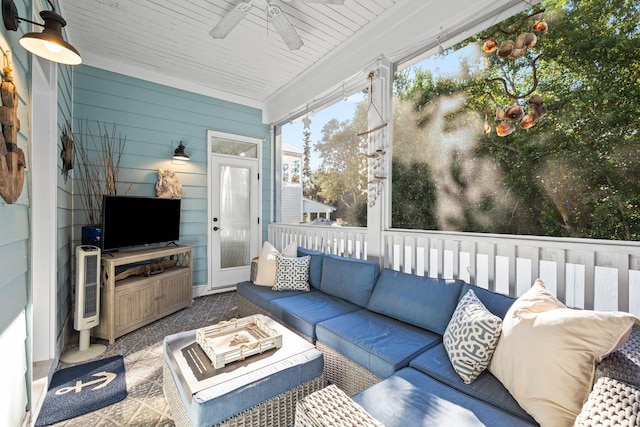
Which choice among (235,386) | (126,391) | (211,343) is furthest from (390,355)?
(126,391)

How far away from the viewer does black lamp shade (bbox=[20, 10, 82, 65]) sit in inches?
55.0

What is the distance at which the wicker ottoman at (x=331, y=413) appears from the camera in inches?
39.7

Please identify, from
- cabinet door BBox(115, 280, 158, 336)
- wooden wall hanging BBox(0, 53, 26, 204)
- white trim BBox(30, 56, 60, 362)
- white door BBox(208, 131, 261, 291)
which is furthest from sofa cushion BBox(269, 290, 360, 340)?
white door BBox(208, 131, 261, 291)

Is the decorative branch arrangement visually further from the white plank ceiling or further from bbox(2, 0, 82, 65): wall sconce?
bbox(2, 0, 82, 65): wall sconce

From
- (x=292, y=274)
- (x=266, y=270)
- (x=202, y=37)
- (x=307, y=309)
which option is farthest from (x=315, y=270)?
(x=202, y=37)

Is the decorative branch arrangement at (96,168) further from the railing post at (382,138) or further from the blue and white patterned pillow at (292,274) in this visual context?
the railing post at (382,138)

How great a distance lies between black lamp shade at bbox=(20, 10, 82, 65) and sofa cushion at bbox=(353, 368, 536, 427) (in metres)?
2.28

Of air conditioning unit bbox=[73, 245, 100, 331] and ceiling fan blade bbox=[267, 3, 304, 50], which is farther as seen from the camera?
air conditioning unit bbox=[73, 245, 100, 331]

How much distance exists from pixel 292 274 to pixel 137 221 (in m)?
1.84

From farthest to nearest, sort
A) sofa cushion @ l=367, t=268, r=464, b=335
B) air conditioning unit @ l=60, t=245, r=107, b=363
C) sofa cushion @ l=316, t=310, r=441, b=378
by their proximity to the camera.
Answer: air conditioning unit @ l=60, t=245, r=107, b=363 → sofa cushion @ l=367, t=268, r=464, b=335 → sofa cushion @ l=316, t=310, r=441, b=378

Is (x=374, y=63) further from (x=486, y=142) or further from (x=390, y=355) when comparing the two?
(x=390, y=355)

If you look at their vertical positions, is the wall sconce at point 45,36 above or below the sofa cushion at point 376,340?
above

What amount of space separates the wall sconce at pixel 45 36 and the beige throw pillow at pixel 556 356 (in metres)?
2.65

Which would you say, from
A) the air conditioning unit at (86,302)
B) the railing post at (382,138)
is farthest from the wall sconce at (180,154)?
the railing post at (382,138)
